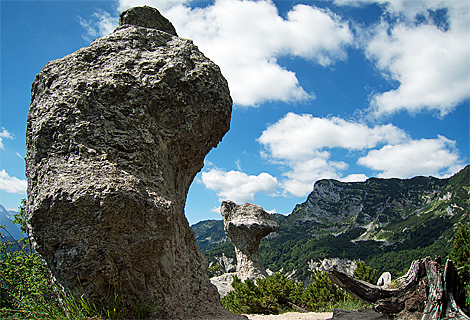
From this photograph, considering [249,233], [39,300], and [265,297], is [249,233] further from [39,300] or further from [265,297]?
[39,300]

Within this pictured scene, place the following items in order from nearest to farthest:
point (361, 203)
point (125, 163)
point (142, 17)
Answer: point (125, 163) → point (142, 17) → point (361, 203)

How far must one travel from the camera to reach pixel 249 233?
18.1 meters

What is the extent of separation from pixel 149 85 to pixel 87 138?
1585mm

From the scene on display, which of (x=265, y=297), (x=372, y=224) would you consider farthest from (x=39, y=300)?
(x=372, y=224)

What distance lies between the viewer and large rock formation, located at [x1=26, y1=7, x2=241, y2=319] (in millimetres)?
4059

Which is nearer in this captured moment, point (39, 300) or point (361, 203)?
point (39, 300)

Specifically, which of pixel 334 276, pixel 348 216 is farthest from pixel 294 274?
pixel 348 216

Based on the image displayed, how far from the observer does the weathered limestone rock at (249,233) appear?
18078 mm

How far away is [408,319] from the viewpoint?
539cm

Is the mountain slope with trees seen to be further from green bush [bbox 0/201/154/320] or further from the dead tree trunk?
green bush [bbox 0/201/154/320]

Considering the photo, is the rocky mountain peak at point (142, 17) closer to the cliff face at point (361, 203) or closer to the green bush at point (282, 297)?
the green bush at point (282, 297)

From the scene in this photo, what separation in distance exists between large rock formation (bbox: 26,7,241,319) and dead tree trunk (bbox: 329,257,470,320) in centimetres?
335

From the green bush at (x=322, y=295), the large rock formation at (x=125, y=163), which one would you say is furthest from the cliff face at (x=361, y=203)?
the large rock formation at (x=125, y=163)

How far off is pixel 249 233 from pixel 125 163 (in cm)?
1447
